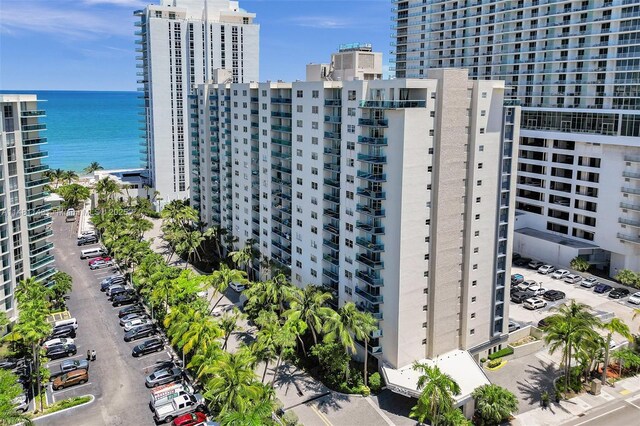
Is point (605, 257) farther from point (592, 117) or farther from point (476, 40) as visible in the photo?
point (476, 40)

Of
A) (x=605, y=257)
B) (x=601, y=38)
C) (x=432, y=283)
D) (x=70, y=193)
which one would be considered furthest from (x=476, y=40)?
(x=70, y=193)

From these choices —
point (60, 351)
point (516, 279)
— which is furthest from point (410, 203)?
point (60, 351)

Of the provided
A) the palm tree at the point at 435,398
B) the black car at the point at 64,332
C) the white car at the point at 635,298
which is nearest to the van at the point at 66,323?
the black car at the point at 64,332

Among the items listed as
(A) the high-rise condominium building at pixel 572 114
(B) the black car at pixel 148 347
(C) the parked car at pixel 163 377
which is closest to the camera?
(C) the parked car at pixel 163 377

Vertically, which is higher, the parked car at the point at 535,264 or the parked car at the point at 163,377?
the parked car at the point at 535,264

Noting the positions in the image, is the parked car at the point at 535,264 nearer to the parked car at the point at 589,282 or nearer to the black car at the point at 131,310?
the parked car at the point at 589,282

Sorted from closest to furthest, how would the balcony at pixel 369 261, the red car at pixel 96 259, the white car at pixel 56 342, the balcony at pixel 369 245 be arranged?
1. the balcony at pixel 369 245
2. the balcony at pixel 369 261
3. the white car at pixel 56 342
4. the red car at pixel 96 259
